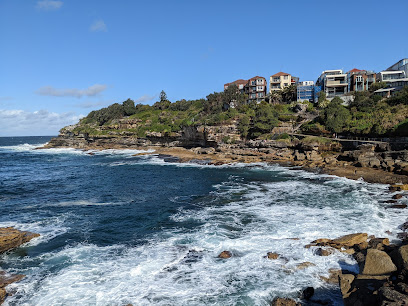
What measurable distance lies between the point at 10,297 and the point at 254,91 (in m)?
92.6

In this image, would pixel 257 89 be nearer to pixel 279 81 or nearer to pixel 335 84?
pixel 279 81

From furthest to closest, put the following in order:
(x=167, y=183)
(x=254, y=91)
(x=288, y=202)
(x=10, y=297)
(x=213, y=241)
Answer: (x=254, y=91) < (x=167, y=183) < (x=288, y=202) < (x=213, y=241) < (x=10, y=297)

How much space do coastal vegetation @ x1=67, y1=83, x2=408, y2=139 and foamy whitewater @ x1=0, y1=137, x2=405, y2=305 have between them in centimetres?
2099

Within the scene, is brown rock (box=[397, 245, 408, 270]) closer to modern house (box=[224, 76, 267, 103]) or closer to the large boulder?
the large boulder

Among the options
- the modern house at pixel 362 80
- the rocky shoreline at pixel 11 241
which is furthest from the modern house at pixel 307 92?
the rocky shoreline at pixel 11 241

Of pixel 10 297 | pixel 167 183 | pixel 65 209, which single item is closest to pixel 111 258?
pixel 10 297

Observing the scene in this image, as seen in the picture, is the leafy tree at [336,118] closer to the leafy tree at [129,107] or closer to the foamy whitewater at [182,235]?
the foamy whitewater at [182,235]

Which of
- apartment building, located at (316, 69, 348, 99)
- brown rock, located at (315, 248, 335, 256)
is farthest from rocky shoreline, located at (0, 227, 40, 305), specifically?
apartment building, located at (316, 69, 348, 99)

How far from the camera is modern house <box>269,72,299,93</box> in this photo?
92938 mm

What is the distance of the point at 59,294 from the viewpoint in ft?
41.4

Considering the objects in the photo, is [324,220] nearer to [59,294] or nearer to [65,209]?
[59,294]

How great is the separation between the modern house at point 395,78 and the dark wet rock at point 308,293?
6493 centimetres

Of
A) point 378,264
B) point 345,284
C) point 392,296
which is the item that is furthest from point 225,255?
point 392,296

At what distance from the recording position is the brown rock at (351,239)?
16281 millimetres
